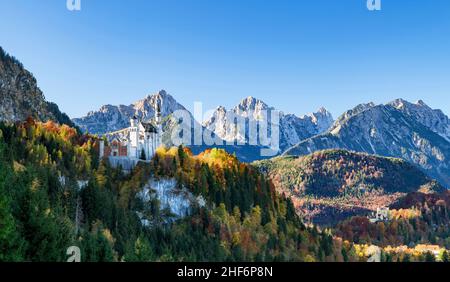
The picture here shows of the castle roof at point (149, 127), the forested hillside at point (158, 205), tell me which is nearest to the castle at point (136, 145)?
the castle roof at point (149, 127)

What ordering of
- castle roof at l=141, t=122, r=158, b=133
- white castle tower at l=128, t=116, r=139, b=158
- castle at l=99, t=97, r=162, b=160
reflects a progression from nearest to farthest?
castle at l=99, t=97, r=162, b=160 < white castle tower at l=128, t=116, r=139, b=158 < castle roof at l=141, t=122, r=158, b=133

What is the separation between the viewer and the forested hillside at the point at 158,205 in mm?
123831

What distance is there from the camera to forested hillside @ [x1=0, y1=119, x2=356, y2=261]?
406 ft

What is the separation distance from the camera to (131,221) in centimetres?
13600

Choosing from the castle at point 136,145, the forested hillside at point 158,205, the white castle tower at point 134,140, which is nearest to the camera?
the forested hillside at point 158,205

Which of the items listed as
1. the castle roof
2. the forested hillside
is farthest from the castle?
the forested hillside

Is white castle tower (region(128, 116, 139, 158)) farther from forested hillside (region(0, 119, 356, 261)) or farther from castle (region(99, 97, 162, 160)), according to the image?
forested hillside (region(0, 119, 356, 261))

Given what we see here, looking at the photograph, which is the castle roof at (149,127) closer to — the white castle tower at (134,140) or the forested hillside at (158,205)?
the white castle tower at (134,140)

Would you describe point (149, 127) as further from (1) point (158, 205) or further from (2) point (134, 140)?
(1) point (158, 205)

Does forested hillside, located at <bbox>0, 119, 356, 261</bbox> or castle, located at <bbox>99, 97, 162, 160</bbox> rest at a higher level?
castle, located at <bbox>99, 97, 162, 160</bbox>

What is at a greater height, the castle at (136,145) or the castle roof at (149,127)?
the castle roof at (149,127)

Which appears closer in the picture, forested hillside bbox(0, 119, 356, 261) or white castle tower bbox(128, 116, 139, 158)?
forested hillside bbox(0, 119, 356, 261)
